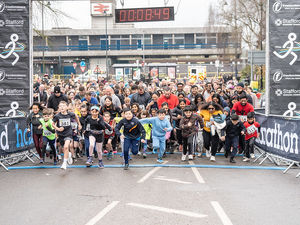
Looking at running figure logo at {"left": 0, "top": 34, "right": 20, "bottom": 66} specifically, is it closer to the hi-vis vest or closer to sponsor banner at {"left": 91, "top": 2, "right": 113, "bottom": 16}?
the hi-vis vest

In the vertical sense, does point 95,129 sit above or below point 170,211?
above

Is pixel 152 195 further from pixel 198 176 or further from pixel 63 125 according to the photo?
pixel 63 125

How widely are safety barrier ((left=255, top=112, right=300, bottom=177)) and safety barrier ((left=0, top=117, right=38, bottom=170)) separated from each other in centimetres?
691

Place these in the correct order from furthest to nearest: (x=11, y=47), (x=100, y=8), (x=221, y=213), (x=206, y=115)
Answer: (x=100, y=8) → (x=11, y=47) → (x=206, y=115) → (x=221, y=213)

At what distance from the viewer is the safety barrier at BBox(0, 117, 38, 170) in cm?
1117

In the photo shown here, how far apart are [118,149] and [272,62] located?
240 inches

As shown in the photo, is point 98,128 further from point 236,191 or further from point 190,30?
point 190,30

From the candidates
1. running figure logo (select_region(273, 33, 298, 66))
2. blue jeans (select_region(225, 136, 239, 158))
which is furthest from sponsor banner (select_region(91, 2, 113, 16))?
blue jeans (select_region(225, 136, 239, 158))

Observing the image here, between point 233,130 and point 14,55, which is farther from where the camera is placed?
point 14,55

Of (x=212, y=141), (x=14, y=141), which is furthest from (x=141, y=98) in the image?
(x=14, y=141)

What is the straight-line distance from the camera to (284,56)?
11883 millimetres

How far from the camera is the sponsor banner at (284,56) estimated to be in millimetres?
11789

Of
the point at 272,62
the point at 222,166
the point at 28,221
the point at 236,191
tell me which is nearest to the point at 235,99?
the point at 272,62

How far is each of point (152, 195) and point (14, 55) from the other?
7.25 metres
